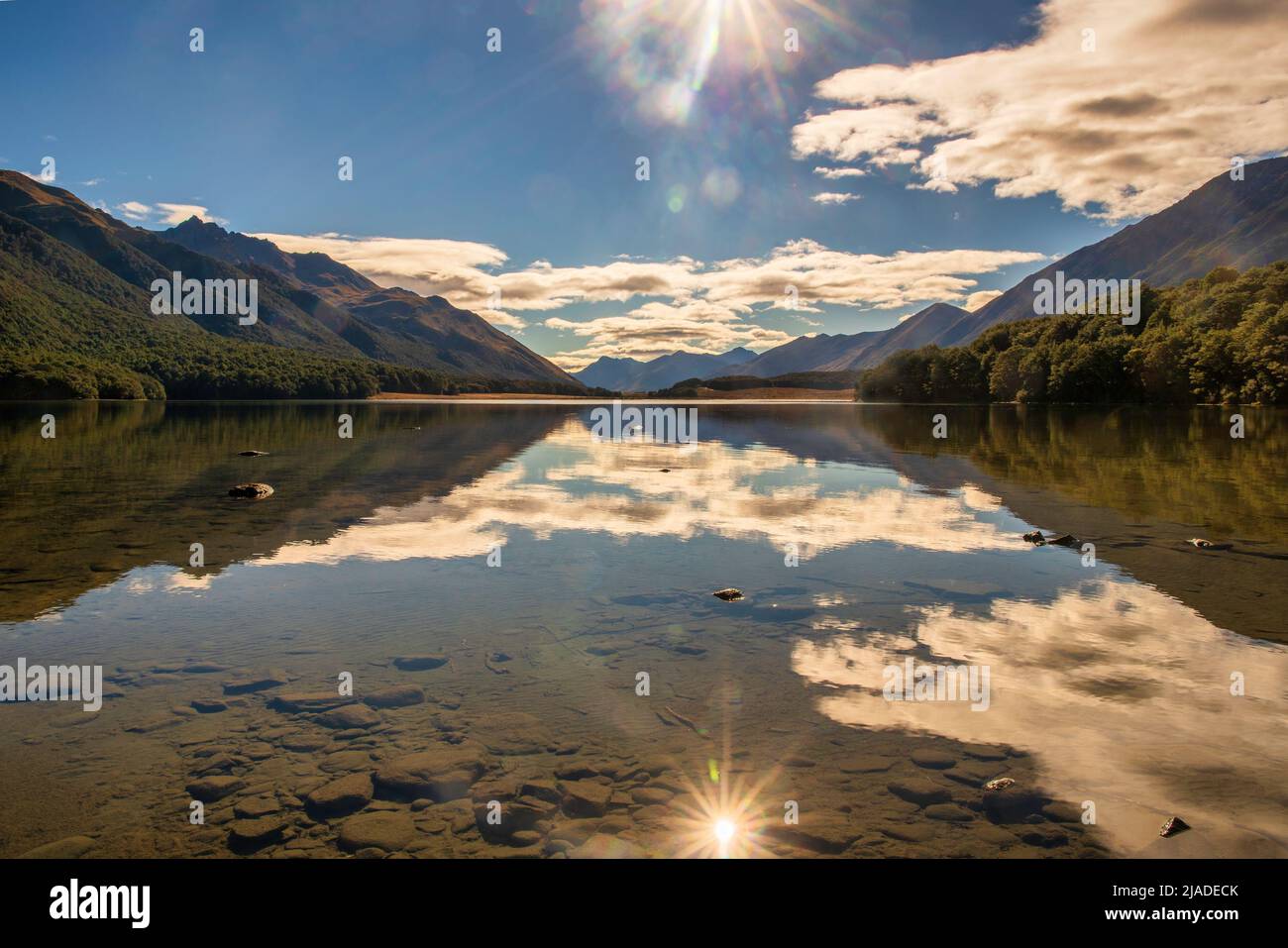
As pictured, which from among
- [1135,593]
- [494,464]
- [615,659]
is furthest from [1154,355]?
[615,659]

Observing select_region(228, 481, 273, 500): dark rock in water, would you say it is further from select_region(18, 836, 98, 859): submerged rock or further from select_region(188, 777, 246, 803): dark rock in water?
select_region(18, 836, 98, 859): submerged rock

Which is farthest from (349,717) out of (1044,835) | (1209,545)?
(1209,545)

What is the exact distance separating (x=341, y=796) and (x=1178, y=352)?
600 ft

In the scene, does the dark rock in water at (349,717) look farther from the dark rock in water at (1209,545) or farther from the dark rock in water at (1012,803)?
the dark rock in water at (1209,545)

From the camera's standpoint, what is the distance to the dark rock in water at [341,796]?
9992mm

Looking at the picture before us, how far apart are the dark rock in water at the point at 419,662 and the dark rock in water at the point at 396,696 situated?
3.48 ft

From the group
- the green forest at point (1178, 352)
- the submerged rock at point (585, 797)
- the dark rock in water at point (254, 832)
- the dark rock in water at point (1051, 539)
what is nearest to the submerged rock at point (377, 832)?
the dark rock in water at point (254, 832)

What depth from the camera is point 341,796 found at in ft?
33.8

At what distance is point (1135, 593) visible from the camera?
2047cm

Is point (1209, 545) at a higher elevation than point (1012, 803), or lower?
higher

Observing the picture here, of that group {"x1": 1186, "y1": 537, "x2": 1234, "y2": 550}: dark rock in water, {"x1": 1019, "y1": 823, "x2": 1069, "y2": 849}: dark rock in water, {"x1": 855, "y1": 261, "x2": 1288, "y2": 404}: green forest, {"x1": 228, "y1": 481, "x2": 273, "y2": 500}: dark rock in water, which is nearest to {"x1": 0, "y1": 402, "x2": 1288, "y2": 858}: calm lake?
{"x1": 1019, "y1": 823, "x2": 1069, "y2": 849}: dark rock in water

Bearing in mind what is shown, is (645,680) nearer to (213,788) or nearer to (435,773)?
(435,773)

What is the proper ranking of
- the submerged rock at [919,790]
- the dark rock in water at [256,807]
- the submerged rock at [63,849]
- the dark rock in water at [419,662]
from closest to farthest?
the submerged rock at [63,849], the dark rock in water at [256,807], the submerged rock at [919,790], the dark rock in water at [419,662]
